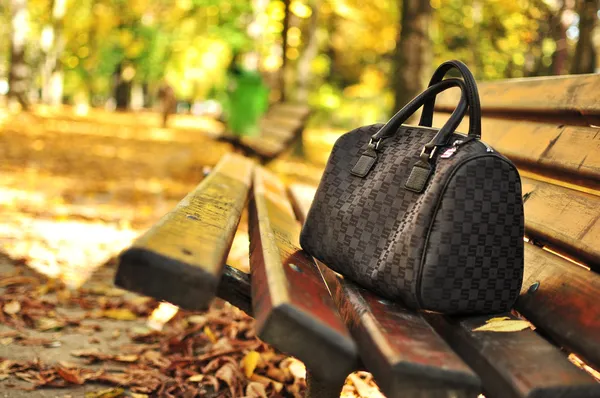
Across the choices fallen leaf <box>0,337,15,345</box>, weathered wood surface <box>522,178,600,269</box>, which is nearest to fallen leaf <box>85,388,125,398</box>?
fallen leaf <box>0,337,15,345</box>

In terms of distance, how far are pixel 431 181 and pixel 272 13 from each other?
1302cm

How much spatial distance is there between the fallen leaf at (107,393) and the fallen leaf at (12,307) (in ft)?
3.29

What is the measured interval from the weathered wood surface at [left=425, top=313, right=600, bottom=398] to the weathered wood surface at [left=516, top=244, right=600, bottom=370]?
102mm

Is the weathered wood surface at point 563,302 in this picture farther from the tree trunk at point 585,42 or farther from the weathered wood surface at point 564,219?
the tree trunk at point 585,42

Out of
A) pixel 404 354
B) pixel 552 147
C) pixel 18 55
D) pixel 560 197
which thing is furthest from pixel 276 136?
pixel 18 55

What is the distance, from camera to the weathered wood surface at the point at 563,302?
1.58 metres

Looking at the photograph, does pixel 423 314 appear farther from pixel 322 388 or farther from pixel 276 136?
pixel 276 136

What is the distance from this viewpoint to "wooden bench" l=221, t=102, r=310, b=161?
786cm

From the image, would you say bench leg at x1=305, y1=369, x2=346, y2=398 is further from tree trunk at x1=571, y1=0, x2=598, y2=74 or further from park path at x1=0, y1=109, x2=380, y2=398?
tree trunk at x1=571, y1=0, x2=598, y2=74

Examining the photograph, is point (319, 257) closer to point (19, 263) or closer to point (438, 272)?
point (438, 272)

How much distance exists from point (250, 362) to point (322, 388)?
38.4 inches

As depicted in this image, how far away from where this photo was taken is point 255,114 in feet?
32.0

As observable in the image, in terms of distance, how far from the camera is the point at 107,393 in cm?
244

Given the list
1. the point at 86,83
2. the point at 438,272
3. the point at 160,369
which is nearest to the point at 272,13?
the point at 160,369
